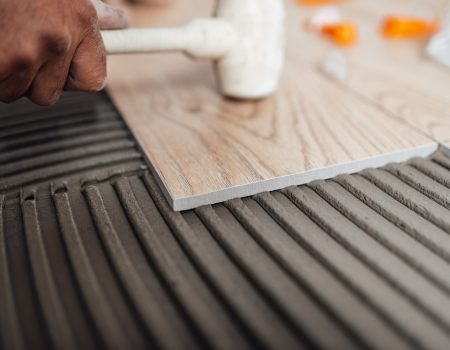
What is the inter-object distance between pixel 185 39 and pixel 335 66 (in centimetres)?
47

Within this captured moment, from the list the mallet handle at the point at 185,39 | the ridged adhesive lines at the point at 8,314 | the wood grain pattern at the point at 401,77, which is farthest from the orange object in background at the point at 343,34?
the ridged adhesive lines at the point at 8,314

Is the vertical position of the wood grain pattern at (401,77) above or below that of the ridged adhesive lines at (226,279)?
above

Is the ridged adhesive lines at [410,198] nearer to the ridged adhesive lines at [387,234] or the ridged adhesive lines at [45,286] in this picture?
the ridged adhesive lines at [387,234]

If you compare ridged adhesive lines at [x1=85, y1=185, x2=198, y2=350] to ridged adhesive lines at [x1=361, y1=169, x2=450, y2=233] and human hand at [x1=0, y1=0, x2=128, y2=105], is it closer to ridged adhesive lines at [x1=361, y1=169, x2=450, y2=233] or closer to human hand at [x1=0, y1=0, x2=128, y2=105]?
human hand at [x1=0, y1=0, x2=128, y2=105]

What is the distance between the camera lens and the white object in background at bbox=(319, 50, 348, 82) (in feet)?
3.75

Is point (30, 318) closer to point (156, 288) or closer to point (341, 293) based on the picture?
point (156, 288)

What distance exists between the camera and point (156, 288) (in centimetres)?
53

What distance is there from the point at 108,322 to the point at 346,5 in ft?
5.49

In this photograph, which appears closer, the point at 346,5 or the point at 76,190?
the point at 76,190

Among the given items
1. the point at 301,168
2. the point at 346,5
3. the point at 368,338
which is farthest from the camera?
the point at 346,5

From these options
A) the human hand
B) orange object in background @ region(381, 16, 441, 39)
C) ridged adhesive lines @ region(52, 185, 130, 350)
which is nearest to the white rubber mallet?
the human hand

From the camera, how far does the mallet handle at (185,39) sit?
0.82 metres

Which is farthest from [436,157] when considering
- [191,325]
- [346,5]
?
[346,5]

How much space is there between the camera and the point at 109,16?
30.5 inches
